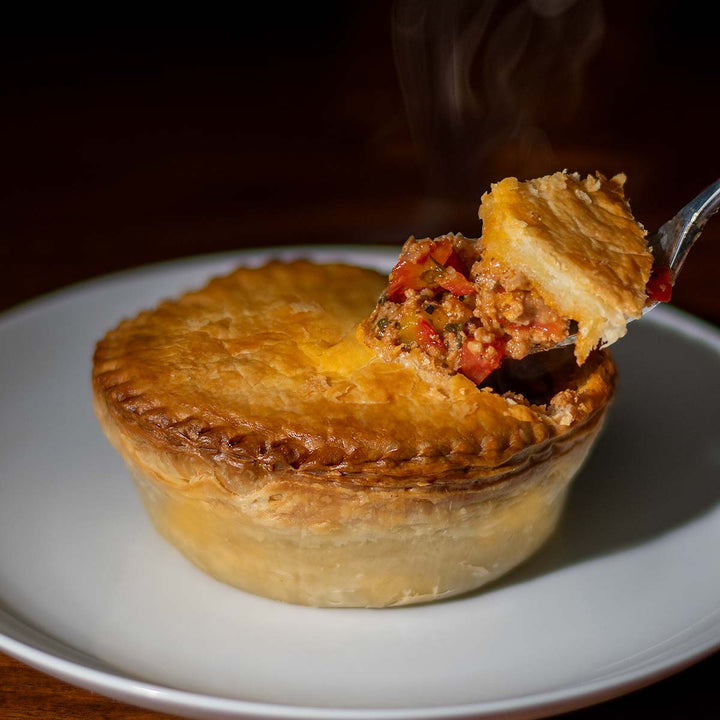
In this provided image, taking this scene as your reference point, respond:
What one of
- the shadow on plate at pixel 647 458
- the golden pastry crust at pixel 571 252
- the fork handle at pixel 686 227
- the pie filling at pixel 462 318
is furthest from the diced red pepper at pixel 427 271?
the shadow on plate at pixel 647 458

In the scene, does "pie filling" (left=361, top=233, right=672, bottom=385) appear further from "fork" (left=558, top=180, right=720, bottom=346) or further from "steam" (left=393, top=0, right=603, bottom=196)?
"steam" (left=393, top=0, right=603, bottom=196)

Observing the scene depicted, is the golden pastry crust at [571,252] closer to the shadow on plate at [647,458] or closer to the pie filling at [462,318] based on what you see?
the pie filling at [462,318]

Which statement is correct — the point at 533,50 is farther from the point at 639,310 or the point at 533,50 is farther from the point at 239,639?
the point at 239,639

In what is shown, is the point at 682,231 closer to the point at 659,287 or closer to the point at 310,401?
the point at 659,287

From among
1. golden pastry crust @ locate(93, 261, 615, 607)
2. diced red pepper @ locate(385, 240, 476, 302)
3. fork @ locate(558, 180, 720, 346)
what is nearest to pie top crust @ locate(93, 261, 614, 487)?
golden pastry crust @ locate(93, 261, 615, 607)

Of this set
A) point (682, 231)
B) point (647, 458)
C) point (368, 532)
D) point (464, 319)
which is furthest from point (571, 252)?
point (647, 458)

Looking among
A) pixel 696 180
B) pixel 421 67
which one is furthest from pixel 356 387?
pixel 696 180
